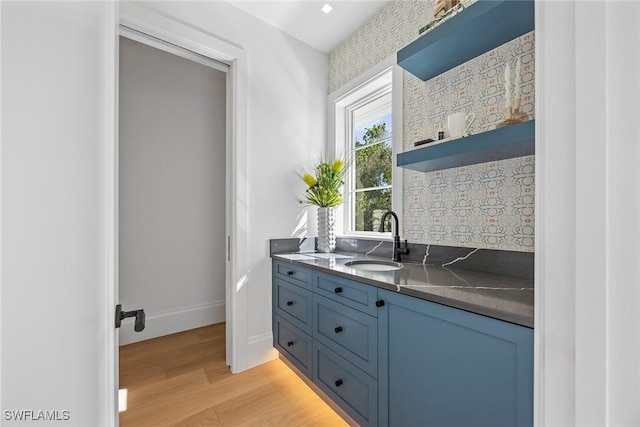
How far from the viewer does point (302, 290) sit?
5.93 feet

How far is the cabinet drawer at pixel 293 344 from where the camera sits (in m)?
1.76

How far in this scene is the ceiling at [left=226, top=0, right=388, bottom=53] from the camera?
2.04 meters

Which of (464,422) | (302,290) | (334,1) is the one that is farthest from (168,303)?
(334,1)

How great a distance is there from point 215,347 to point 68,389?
2247mm

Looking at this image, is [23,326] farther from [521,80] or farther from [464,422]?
[521,80]

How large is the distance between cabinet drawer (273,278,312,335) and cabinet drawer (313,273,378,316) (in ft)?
0.54

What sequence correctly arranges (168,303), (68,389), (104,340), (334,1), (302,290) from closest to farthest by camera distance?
(68,389) < (104,340) < (302,290) < (334,1) < (168,303)

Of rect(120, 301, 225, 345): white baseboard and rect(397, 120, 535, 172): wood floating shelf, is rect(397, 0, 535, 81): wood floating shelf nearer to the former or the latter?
rect(397, 120, 535, 172): wood floating shelf

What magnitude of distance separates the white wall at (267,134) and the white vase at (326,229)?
20 cm

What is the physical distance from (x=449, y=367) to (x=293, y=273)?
114 centimetres

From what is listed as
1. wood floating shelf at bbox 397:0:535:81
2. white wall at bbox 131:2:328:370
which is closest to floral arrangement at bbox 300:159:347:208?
white wall at bbox 131:2:328:370

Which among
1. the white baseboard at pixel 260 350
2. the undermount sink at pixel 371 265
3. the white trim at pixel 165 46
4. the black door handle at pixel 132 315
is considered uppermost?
the white trim at pixel 165 46

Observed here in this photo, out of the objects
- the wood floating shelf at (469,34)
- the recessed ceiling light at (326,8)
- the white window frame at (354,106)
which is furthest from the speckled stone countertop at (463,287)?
the recessed ceiling light at (326,8)
